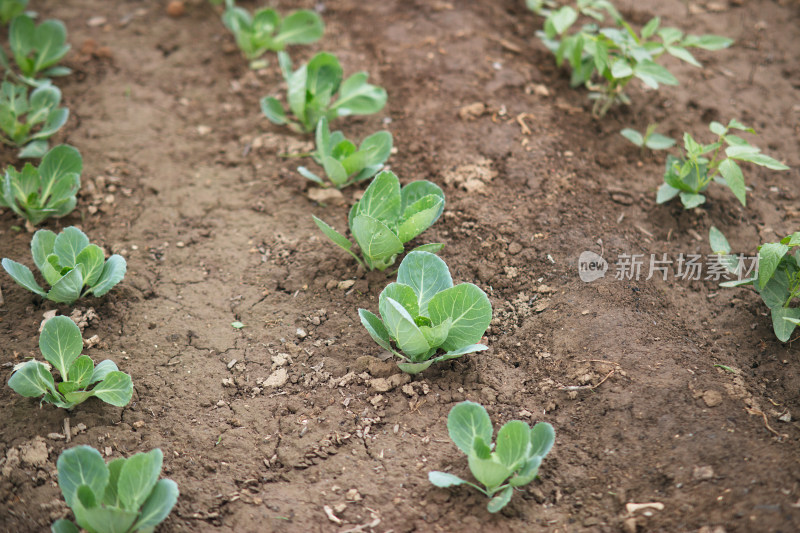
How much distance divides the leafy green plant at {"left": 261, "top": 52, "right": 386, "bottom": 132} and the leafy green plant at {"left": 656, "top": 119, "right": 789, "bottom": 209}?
56.2 inches

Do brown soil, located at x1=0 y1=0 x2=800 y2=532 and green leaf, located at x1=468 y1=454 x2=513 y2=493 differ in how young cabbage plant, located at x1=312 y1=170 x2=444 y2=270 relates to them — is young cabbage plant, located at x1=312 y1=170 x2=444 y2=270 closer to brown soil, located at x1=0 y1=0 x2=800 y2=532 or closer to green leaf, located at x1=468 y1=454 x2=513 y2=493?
brown soil, located at x1=0 y1=0 x2=800 y2=532

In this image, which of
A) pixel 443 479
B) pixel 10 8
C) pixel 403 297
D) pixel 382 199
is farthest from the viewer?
pixel 10 8

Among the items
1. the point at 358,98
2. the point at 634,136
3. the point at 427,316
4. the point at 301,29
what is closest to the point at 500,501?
the point at 427,316

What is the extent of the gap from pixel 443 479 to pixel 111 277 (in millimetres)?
1485

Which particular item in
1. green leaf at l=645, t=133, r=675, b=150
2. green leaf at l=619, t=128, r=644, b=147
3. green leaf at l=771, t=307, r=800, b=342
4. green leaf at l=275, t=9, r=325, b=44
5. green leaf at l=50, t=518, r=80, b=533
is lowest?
green leaf at l=50, t=518, r=80, b=533

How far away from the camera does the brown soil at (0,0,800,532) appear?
195 cm

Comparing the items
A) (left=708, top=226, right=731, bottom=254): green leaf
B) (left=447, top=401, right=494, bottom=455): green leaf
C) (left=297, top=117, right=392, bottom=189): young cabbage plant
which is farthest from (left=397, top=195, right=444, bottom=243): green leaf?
(left=708, top=226, right=731, bottom=254): green leaf

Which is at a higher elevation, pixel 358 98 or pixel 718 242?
pixel 358 98

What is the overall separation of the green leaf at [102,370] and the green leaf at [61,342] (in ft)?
0.28

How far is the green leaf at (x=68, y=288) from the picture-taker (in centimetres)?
230

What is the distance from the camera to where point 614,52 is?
3443 mm

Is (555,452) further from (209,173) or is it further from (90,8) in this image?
(90,8)

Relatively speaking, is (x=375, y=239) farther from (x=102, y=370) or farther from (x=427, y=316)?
(x=102, y=370)

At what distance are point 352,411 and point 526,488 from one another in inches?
25.3
